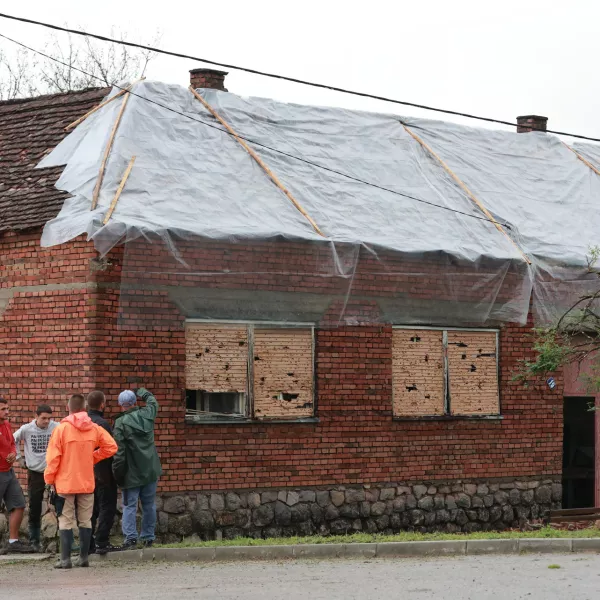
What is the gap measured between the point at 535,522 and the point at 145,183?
24.2 feet

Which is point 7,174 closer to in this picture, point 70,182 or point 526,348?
point 70,182

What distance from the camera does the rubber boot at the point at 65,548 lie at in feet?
42.2

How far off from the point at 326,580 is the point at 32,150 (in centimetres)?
820

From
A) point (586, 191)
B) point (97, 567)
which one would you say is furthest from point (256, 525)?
point (586, 191)

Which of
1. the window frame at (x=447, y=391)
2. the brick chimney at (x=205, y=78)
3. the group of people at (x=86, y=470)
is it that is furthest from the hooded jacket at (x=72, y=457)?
the brick chimney at (x=205, y=78)

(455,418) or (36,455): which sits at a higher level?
(455,418)

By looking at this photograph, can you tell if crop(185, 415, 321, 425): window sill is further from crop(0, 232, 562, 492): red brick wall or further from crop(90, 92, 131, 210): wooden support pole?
crop(90, 92, 131, 210): wooden support pole

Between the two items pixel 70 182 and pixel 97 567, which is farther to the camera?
pixel 70 182

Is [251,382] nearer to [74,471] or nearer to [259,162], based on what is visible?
[259,162]

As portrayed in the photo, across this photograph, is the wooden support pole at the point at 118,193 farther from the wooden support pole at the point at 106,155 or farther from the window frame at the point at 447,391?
the window frame at the point at 447,391

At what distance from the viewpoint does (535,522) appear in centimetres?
1819

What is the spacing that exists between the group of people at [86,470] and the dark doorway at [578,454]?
8.53m

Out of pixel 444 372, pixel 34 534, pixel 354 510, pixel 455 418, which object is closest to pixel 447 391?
pixel 444 372

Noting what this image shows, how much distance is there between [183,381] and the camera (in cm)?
1540
